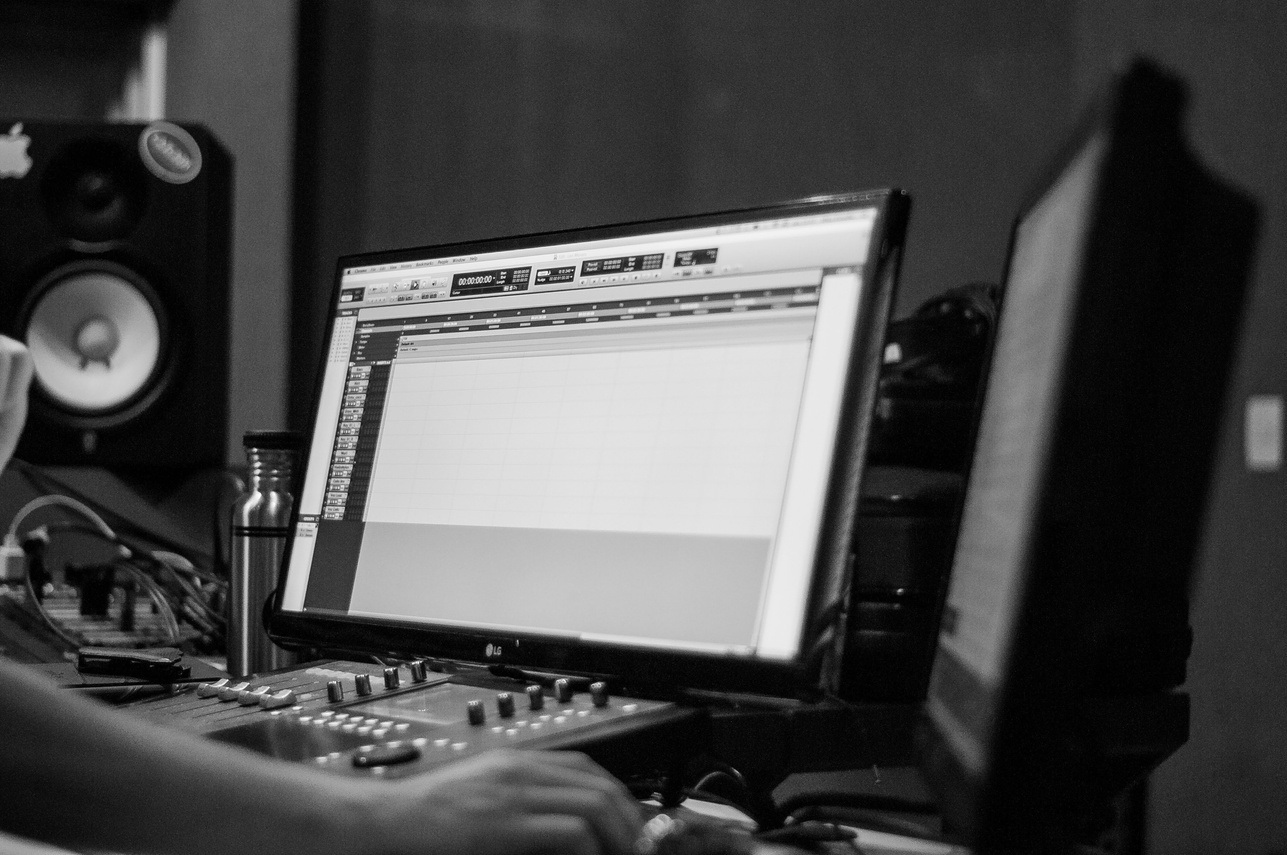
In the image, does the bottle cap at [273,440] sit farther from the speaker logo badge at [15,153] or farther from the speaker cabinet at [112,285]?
the speaker logo badge at [15,153]

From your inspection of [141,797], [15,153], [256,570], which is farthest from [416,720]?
[15,153]

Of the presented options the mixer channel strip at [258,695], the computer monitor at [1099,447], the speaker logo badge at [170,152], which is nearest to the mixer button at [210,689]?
the mixer channel strip at [258,695]

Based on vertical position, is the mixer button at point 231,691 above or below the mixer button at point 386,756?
below

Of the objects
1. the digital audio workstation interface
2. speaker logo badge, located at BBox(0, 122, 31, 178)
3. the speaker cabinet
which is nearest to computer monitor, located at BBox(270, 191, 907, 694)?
the digital audio workstation interface

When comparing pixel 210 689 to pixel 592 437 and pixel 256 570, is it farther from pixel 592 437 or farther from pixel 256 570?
pixel 592 437

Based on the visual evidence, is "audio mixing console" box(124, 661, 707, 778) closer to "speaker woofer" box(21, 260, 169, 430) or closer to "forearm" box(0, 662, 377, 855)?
"forearm" box(0, 662, 377, 855)

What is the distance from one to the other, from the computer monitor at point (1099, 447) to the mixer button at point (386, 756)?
257 mm

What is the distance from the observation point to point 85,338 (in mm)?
1311

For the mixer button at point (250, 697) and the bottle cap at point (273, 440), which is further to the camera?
the bottle cap at point (273, 440)

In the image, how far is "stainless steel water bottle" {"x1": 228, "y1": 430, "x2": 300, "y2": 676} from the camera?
0.89 m

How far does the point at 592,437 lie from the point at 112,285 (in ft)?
3.09

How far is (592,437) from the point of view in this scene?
66 cm

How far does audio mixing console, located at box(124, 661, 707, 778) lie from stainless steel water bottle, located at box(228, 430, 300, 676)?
156 mm

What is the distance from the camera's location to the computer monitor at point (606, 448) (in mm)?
570
